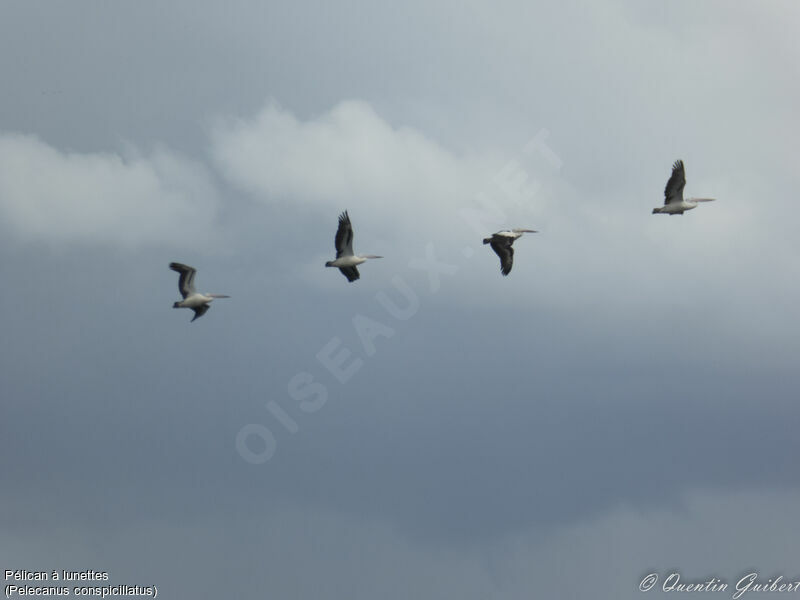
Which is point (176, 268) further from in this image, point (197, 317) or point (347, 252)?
point (347, 252)

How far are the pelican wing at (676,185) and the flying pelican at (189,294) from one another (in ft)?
115

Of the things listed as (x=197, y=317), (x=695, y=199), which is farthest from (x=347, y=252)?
(x=695, y=199)

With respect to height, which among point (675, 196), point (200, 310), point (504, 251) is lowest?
point (200, 310)

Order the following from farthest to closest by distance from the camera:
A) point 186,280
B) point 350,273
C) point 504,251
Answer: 1. point 504,251
2. point 350,273
3. point 186,280

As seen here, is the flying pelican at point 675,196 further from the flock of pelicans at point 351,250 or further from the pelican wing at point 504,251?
the pelican wing at point 504,251

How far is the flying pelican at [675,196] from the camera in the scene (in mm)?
97938

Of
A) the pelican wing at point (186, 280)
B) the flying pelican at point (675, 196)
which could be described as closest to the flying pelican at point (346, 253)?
the pelican wing at point (186, 280)

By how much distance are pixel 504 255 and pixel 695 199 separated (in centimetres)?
1627

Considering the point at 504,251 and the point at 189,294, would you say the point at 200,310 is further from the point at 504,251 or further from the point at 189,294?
the point at 504,251

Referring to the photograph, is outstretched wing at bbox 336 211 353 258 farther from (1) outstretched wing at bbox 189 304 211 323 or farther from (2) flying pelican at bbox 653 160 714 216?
(2) flying pelican at bbox 653 160 714 216

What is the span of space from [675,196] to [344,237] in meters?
25.8

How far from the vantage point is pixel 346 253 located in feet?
310

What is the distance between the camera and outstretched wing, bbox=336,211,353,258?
93125 millimetres

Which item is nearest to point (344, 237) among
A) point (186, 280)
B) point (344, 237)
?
point (344, 237)
